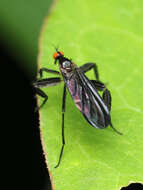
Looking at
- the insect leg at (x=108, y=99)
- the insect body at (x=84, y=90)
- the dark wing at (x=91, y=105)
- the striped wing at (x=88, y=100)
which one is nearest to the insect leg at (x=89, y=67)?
the insect body at (x=84, y=90)

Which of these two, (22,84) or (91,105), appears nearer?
(91,105)

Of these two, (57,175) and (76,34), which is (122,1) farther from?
(57,175)

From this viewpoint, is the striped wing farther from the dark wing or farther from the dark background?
the dark background

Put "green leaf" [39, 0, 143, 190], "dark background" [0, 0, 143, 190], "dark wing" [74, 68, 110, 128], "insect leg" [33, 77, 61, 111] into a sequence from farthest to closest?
"dark background" [0, 0, 143, 190] → "insect leg" [33, 77, 61, 111] → "dark wing" [74, 68, 110, 128] → "green leaf" [39, 0, 143, 190]

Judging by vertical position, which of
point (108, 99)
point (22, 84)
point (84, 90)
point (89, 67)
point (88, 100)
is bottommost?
point (108, 99)

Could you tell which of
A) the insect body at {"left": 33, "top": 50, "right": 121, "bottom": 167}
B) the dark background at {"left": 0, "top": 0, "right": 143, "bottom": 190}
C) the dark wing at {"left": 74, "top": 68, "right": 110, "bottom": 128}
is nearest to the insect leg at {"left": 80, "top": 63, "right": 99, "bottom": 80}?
the insect body at {"left": 33, "top": 50, "right": 121, "bottom": 167}

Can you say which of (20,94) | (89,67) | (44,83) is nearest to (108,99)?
(89,67)

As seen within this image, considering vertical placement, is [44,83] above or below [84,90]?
above

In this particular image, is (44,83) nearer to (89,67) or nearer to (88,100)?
(89,67)
